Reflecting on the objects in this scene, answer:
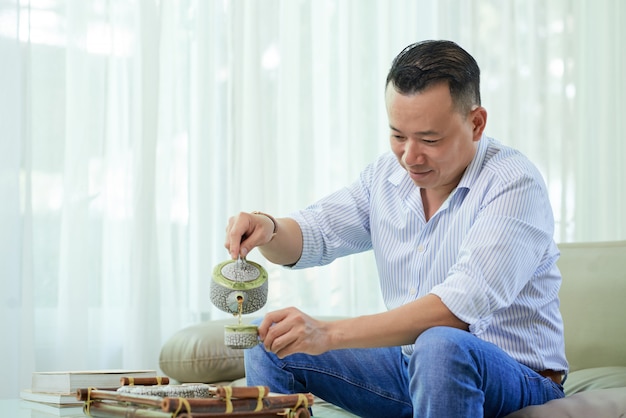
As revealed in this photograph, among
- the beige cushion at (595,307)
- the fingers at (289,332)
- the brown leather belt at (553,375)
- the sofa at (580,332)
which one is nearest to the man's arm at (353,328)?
the fingers at (289,332)

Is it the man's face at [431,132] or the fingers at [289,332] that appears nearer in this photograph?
the fingers at [289,332]

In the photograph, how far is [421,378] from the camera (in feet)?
4.90

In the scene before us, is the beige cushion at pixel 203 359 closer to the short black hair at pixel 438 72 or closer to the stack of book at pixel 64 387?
the stack of book at pixel 64 387

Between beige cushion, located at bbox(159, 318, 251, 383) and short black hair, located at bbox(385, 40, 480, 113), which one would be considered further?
beige cushion, located at bbox(159, 318, 251, 383)

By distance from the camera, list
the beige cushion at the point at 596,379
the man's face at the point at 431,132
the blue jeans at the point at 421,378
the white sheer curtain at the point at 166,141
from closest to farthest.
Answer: the blue jeans at the point at 421,378
the man's face at the point at 431,132
the beige cushion at the point at 596,379
the white sheer curtain at the point at 166,141

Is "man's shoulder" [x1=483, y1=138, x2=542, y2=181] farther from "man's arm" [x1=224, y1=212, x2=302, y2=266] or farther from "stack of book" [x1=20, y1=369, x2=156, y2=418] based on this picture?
"stack of book" [x1=20, y1=369, x2=156, y2=418]

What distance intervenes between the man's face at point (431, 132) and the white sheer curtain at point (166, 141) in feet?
5.11

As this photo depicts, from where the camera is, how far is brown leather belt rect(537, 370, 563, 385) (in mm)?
1835

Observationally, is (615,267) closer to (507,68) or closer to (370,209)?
(370,209)

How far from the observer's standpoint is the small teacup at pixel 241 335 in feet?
5.01

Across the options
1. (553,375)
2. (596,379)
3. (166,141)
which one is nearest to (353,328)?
(553,375)

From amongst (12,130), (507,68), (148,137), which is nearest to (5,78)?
(12,130)

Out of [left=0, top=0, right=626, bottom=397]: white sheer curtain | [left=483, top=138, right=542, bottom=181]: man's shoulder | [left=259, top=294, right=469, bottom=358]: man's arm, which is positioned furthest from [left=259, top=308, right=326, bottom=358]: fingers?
[left=0, top=0, right=626, bottom=397]: white sheer curtain

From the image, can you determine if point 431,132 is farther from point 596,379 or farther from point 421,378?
point 596,379
